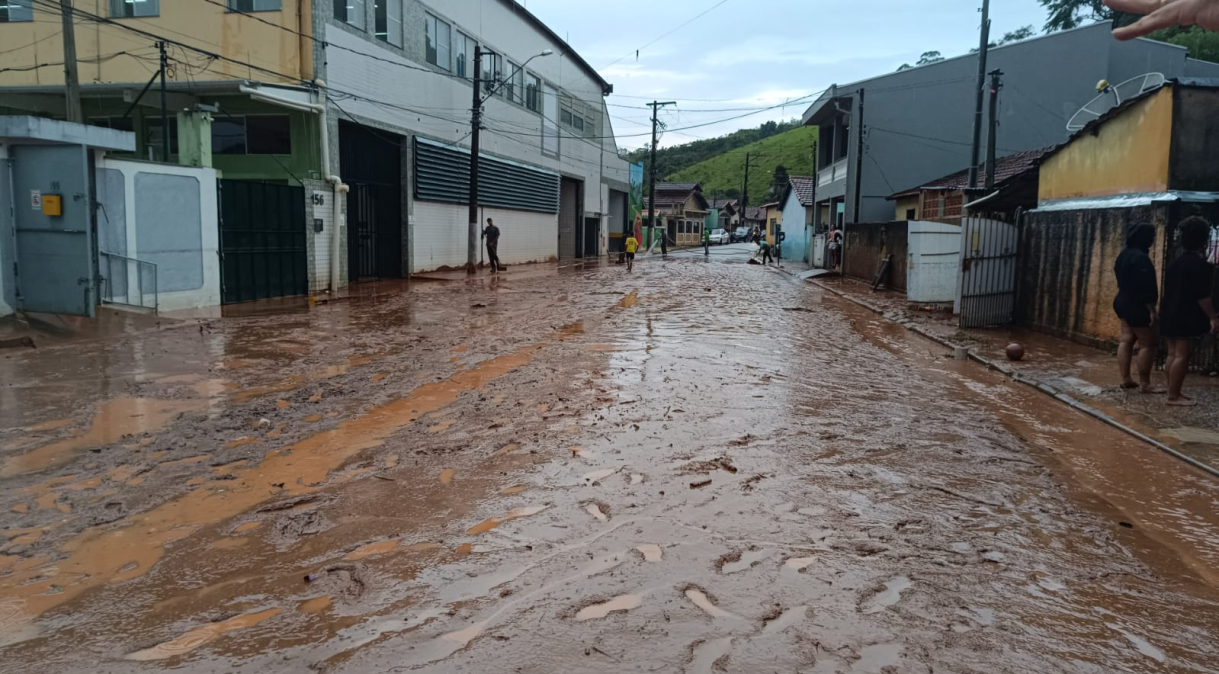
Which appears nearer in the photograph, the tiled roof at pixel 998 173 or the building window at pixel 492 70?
the tiled roof at pixel 998 173

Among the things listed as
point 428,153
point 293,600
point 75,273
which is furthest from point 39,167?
point 428,153

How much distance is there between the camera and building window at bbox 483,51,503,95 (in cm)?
2947

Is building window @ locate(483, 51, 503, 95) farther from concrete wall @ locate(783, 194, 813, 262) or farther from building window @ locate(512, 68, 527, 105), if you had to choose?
concrete wall @ locate(783, 194, 813, 262)

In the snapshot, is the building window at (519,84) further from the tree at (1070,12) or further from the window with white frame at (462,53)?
the tree at (1070,12)

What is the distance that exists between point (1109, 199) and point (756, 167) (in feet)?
345

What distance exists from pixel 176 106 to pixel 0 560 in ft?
65.9

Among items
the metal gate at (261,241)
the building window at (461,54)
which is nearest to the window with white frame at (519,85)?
the building window at (461,54)

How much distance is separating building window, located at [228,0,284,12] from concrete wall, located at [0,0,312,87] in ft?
0.37

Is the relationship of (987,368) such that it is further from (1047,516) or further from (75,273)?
(75,273)

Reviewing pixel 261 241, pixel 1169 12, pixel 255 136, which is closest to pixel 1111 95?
pixel 1169 12

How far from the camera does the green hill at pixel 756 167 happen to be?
10731 cm

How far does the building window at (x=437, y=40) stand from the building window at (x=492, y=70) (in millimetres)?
1866

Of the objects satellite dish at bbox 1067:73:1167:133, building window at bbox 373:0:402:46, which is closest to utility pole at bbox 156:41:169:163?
building window at bbox 373:0:402:46

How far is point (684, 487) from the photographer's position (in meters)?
5.30
